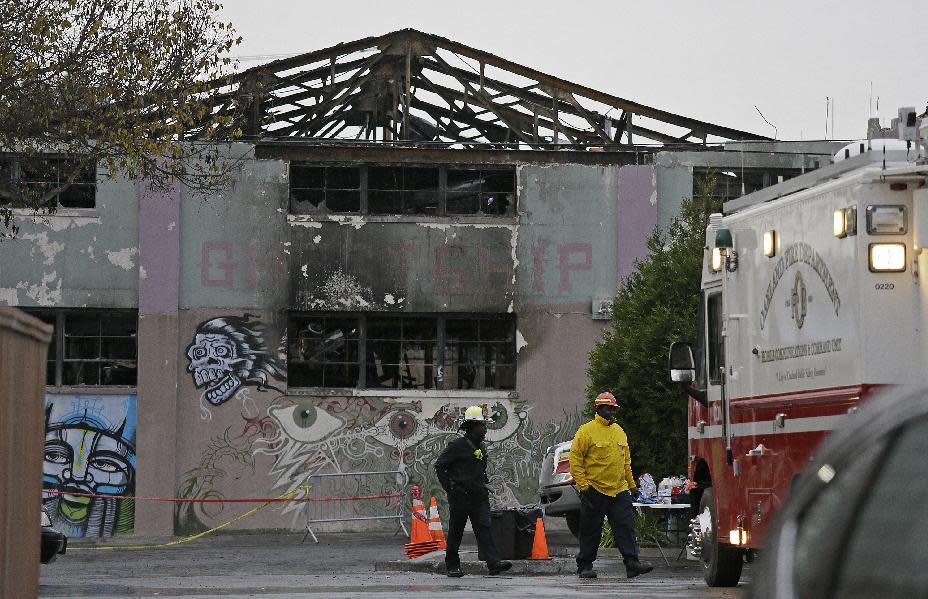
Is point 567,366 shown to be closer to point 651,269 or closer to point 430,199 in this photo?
point 430,199

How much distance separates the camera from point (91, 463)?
27672mm

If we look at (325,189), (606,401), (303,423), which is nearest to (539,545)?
(606,401)

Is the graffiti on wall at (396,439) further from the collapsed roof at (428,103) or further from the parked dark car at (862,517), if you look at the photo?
the parked dark car at (862,517)

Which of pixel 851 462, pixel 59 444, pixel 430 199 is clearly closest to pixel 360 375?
pixel 430 199

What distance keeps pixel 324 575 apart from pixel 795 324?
752 cm

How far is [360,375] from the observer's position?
1133 inches

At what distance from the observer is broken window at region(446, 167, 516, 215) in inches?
1145

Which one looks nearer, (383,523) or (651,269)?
(651,269)

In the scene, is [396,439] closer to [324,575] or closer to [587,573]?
[324,575]

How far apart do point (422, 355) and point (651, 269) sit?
6.58 metres

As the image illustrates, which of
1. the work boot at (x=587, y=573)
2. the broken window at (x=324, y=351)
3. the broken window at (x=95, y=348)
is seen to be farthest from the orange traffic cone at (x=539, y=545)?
the broken window at (x=95, y=348)

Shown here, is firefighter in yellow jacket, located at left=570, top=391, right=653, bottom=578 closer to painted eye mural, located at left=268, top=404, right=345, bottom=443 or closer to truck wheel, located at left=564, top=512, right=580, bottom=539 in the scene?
truck wheel, located at left=564, top=512, right=580, bottom=539

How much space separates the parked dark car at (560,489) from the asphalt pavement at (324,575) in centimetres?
47

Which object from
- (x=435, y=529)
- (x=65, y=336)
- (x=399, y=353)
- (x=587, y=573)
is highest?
(x=65, y=336)
